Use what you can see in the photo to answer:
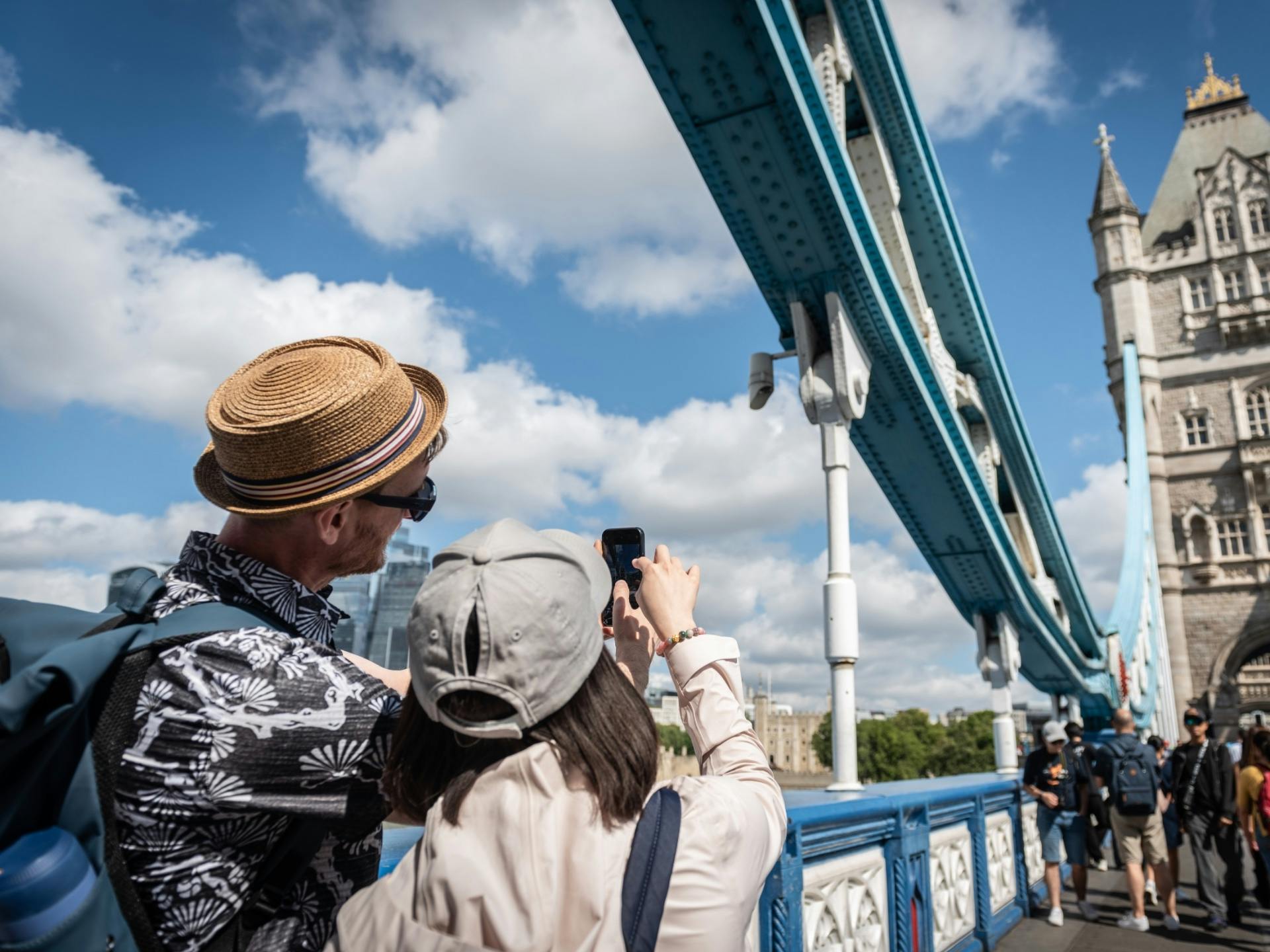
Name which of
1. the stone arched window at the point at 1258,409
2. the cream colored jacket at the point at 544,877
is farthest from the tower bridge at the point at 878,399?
the stone arched window at the point at 1258,409

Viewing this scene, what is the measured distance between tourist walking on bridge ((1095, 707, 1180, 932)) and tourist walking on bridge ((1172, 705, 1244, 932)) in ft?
0.87

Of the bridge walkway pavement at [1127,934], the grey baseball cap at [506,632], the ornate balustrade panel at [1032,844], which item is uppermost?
the grey baseball cap at [506,632]

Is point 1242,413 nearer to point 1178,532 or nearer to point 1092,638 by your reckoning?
point 1178,532

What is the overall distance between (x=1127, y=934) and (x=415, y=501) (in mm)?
5755

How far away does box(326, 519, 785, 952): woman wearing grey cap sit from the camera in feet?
2.77

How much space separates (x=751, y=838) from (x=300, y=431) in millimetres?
648

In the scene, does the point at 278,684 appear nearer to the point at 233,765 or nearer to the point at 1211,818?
the point at 233,765

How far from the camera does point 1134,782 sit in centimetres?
559

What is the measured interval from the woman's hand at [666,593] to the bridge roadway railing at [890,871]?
346 mm

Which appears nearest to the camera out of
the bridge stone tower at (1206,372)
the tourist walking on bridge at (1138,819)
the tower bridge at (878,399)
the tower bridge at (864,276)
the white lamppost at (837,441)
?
the tower bridge at (878,399)

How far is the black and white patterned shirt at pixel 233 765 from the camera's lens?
2.77 ft

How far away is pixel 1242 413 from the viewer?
28.4 meters

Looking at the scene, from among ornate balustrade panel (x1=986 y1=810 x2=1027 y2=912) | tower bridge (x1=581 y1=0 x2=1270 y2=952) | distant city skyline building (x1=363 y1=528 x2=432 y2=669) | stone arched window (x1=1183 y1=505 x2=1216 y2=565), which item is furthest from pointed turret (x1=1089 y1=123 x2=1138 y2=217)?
distant city skyline building (x1=363 y1=528 x2=432 y2=669)

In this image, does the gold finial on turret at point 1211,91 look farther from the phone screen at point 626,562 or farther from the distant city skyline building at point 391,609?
the distant city skyline building at point 391,609
